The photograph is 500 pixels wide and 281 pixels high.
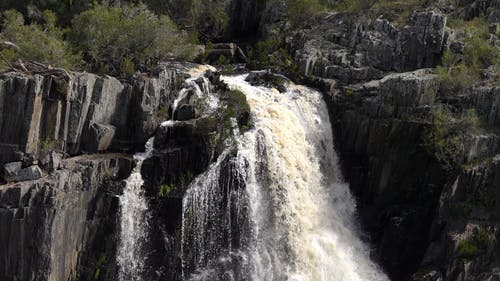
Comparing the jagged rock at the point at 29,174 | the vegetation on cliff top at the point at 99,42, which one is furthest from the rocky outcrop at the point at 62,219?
the vegetation on cliff top at the point at 99,42

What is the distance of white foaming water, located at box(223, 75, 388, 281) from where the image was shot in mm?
29875

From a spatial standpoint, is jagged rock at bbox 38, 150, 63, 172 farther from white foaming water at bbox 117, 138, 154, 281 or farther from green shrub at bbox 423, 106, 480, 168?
green shrub at bbox 423, 106, 480, 168

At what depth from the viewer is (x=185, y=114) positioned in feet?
101

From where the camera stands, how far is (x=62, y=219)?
25.7 metres

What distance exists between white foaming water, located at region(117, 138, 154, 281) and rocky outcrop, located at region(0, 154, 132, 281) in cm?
47

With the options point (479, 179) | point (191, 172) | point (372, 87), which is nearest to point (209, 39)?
point (372, 87)

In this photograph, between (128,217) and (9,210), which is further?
(128,217)

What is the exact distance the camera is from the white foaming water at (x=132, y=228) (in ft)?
90.9

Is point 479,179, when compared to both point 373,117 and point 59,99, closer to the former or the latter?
point 373,117

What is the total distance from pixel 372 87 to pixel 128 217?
17.4 meters

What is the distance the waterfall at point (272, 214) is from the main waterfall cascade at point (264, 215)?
0.05 meters

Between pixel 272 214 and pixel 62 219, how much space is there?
10.6m

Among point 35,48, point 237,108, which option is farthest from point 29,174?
point 237,108

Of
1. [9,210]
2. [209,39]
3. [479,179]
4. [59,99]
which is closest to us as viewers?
[9,210]
